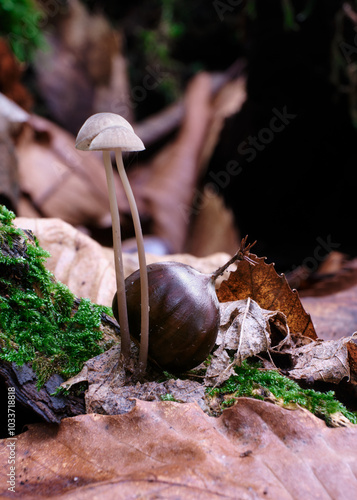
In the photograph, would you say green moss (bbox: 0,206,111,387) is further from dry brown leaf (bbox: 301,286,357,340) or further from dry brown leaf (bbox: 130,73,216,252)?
dry brown leaf (bbox: 130,73,216,252)

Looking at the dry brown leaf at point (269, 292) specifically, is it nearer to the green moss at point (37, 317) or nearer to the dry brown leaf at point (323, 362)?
the dry brown leaf at point (323, 362)

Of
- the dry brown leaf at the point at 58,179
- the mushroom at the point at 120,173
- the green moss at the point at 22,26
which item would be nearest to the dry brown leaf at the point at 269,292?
the mushroom at the point at 120,173

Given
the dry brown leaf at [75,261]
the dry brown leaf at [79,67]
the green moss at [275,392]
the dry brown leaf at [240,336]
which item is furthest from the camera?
the dry brown leaf at [79,67]

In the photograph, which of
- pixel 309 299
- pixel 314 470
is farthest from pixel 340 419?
pixel 309 299

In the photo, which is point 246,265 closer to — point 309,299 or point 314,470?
point 314,470

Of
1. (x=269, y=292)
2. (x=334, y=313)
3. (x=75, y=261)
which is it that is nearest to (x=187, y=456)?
(x=269, y=292)
